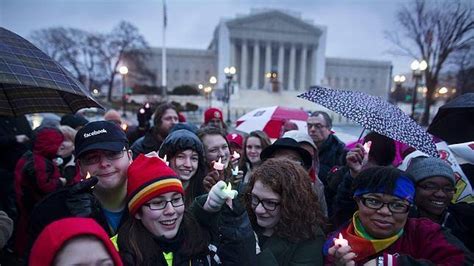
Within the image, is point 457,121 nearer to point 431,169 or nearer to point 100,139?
point 431,169

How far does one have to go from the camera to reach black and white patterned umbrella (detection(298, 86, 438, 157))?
2584 mm

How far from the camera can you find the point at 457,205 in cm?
300

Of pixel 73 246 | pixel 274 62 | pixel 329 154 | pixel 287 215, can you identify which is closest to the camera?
pixel 73 246

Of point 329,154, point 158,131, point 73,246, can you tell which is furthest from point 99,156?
point 329,154

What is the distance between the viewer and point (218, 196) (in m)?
2.11

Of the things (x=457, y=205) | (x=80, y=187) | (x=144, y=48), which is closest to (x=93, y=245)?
(x=80, y=187)

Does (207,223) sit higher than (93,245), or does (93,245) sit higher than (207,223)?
A: (93,245)

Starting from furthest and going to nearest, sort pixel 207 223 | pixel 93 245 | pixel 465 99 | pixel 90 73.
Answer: pixel 90 73, pixel 465 99, pixel 207 223, pixel 93 245

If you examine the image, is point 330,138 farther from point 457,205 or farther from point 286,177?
point 286,177

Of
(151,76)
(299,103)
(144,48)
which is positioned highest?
(144,48)

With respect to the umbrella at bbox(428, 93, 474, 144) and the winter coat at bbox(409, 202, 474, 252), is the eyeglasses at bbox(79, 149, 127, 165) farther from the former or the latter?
the umbrella at bbox(428, 93, 474, 144)

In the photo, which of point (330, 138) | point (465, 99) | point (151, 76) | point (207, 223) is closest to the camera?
point (207, 223)

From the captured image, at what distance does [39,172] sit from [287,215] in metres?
3.10

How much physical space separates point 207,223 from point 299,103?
5541cm
